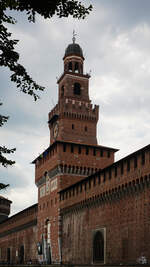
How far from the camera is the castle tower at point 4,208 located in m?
89.1

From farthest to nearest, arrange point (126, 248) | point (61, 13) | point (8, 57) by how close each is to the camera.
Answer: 1. point (126, 248)
2. point (8, 57)
3. point (61, 13)

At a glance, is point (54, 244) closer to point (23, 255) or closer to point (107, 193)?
point (107, 193)

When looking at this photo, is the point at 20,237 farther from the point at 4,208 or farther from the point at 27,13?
the point at 27,13

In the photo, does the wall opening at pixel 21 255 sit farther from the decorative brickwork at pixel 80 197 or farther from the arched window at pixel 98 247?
the arched window at pixel 98 247

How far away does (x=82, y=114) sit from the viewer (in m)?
53.1

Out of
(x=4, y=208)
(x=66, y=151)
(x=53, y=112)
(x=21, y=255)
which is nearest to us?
(x=66, y=151)

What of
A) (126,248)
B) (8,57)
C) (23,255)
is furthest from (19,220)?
(8,57)

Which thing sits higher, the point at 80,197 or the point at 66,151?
the point at 66,151

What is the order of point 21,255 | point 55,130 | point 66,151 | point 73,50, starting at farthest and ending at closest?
1. point 21,255
2. point 73,50
3. point 55,130
4. point 66,151

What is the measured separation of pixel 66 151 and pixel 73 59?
15145mm

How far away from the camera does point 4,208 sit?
9000cm

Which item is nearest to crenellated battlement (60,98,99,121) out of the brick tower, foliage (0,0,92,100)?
the brick tower

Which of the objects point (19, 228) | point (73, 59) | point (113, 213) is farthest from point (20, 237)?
point (113, 213)

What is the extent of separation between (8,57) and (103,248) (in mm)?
25800
